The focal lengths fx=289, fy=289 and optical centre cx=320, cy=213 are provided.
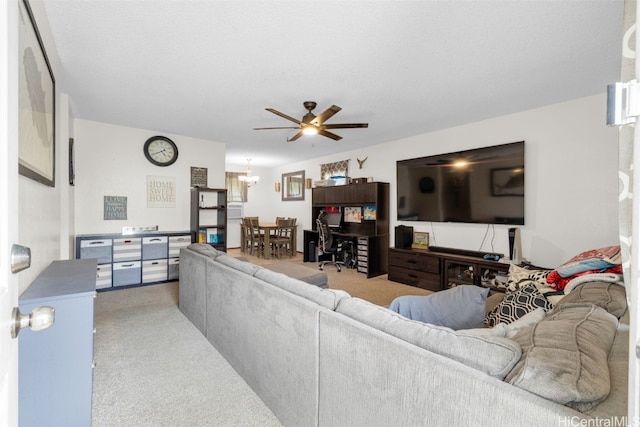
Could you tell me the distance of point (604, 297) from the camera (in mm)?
1627

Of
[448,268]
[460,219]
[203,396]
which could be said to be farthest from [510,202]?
[203,396]

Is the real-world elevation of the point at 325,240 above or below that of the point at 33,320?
below

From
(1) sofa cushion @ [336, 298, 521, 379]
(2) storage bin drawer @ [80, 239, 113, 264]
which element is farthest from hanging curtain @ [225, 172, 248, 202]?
(1) sofa cushion @ [336, 298, 521, 379]

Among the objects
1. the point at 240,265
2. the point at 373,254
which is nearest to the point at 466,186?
the point at 373,254

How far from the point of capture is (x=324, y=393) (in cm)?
126

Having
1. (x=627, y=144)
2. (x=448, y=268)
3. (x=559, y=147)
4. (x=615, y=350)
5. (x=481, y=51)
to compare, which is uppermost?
(x=481, y=51)

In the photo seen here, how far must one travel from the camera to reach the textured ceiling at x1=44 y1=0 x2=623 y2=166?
1826mm

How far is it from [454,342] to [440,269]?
3350mm

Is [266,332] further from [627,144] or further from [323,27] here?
[323,27]

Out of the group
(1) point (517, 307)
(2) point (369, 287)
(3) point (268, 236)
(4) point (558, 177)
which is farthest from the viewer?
(3) point (268, 236)

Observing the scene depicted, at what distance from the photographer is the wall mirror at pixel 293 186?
7.37 m

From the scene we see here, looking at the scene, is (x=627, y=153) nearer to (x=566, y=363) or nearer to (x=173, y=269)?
(x=566, y=363)

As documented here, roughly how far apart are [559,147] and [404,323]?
3470mm

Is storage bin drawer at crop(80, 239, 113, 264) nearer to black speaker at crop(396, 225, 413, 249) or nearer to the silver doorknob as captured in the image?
the silver doorknob
